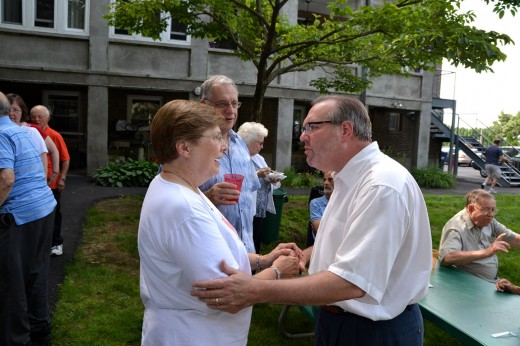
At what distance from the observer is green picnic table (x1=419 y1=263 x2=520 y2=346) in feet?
9.69

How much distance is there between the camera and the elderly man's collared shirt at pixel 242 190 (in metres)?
3.35

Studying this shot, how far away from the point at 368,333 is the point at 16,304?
279 cm

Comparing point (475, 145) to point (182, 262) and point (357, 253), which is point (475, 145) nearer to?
point (357, 253)

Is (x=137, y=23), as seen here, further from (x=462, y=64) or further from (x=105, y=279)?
(x=462, y=64)

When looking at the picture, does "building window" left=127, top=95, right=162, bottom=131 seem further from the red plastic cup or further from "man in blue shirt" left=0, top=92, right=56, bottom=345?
the red plastic cup

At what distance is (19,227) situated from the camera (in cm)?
351

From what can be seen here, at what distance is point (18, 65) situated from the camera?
47.6 feet

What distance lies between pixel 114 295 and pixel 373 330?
4068 mm

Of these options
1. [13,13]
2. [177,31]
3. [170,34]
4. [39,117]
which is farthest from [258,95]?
[13,13]

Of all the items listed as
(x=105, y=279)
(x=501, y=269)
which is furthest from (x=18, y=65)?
(x=501, y=269)

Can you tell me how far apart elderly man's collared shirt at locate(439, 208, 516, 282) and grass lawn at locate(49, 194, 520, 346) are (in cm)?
77

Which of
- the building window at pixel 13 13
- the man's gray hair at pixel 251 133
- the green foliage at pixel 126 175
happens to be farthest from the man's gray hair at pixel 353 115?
the building window at pixel 13 13

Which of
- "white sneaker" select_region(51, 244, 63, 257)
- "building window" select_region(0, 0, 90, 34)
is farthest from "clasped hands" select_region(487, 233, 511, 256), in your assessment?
"building window" select_region(0, 0, 90, 34)

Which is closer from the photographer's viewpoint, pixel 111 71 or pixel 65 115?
pixel 111 71
